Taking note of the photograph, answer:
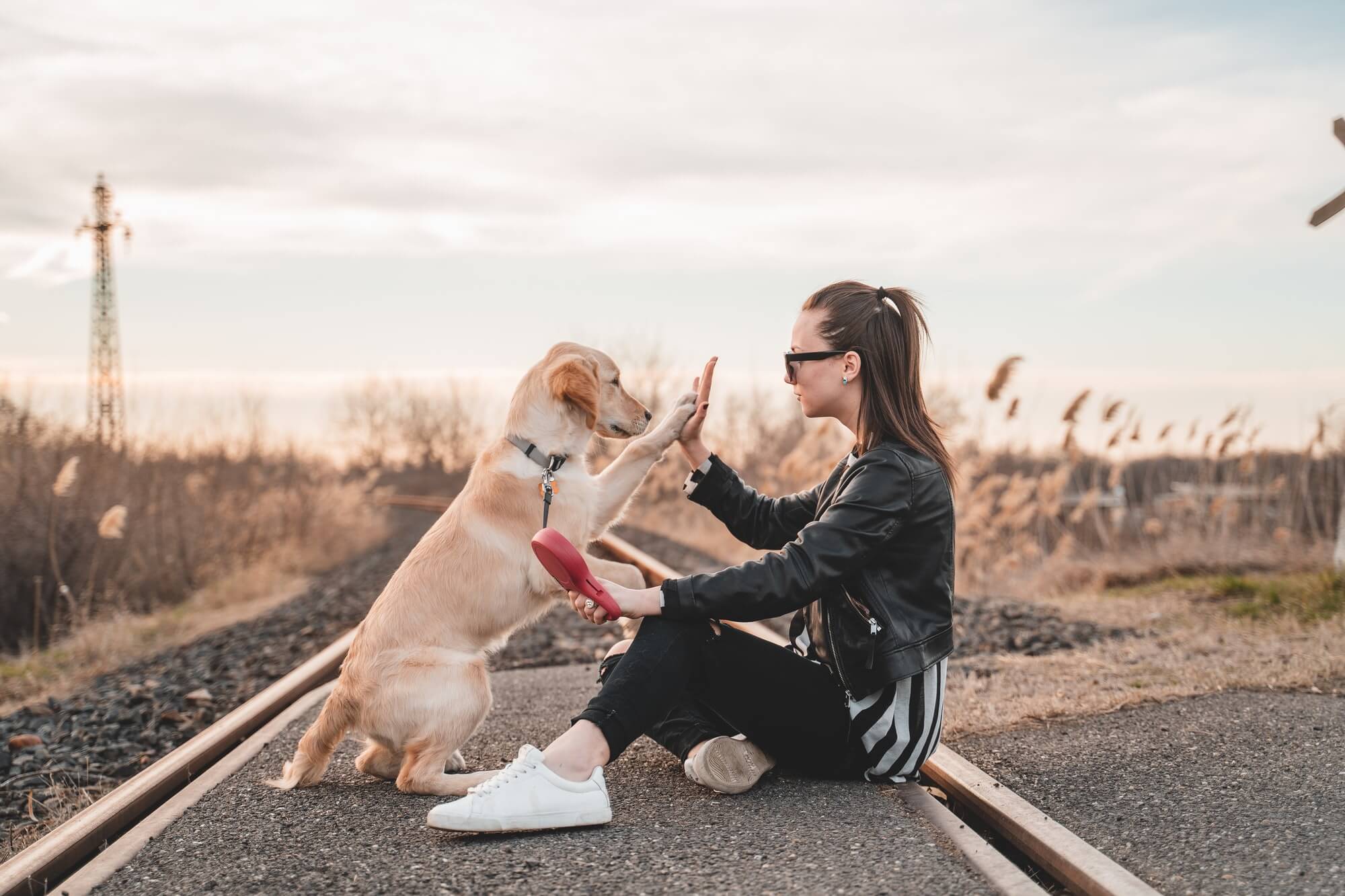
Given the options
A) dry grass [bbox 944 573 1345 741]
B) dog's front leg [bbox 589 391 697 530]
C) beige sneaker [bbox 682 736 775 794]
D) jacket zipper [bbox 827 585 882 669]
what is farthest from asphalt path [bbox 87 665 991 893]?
dry grass [bbox 944 573 1345 741]

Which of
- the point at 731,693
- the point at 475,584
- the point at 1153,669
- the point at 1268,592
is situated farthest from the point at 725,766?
the point at 1268,592

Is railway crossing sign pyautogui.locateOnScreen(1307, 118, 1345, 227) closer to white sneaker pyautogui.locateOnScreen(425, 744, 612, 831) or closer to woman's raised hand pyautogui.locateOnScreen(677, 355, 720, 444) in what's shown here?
woman's raised hand pyautogui.locateOnScreen(677, 355, 720, 444)

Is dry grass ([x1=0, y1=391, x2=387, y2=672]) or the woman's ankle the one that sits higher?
the woman's ankle

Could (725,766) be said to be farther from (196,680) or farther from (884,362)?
(196,680)

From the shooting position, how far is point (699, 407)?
164 inches

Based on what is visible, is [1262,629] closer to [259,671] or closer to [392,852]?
[392,852]

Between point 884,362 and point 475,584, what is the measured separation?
1621mm

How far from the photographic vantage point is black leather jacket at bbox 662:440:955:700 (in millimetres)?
3199

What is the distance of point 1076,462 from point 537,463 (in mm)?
7713

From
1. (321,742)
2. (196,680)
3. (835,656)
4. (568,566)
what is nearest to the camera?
(568,566)

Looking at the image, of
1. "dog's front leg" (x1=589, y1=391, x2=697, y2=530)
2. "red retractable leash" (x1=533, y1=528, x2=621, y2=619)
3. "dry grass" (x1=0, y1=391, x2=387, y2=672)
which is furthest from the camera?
"dry grass" (x1=0, y1=391, x2=387, y2=672)

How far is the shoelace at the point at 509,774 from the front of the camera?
3.06 meters

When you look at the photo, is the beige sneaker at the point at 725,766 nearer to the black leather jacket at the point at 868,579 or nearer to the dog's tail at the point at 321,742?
the black leather jacket at the point at 868,579

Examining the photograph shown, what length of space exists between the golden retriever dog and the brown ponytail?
2.81ft
